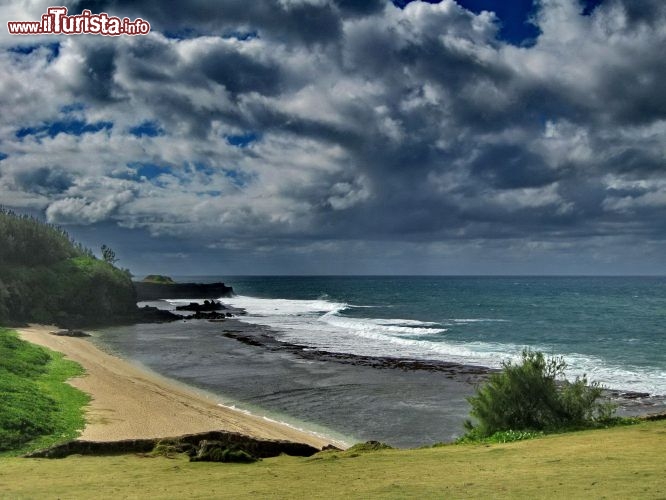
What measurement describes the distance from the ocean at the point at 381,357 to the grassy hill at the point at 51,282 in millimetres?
7244

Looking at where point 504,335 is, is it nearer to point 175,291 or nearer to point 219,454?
point 219,454

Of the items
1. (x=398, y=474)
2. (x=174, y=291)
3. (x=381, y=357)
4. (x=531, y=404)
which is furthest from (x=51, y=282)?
(x=174, y=291)

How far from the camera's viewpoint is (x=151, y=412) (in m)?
23.5

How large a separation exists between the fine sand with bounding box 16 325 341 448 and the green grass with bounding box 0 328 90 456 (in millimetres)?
678

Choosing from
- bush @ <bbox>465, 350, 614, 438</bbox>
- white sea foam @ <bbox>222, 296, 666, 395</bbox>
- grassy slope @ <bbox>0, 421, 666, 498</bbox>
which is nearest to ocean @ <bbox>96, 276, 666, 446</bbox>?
white sea foam @ <bbox>222, 296, 666, 395</bbox>

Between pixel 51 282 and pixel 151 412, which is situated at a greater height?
pixel 51 282

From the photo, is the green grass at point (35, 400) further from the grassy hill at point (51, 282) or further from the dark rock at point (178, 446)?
the grassy hill at point (51, 282)

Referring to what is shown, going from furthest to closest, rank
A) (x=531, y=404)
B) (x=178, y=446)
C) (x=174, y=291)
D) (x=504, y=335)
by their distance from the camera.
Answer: (x=174, y=291) → (x=504, y=335) → (x=531, y=404) → (x=178, y=446)

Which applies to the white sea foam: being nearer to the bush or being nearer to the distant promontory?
the bush

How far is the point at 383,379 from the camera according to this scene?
109ft

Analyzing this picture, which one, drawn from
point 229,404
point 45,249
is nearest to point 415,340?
point 229,404

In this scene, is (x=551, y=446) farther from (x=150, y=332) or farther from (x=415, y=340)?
(x=150, y=332)

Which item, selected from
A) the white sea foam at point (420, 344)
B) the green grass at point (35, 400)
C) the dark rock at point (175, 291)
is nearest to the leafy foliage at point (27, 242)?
the white sea foam at point (420, 344)

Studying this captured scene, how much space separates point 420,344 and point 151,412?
29.3m
